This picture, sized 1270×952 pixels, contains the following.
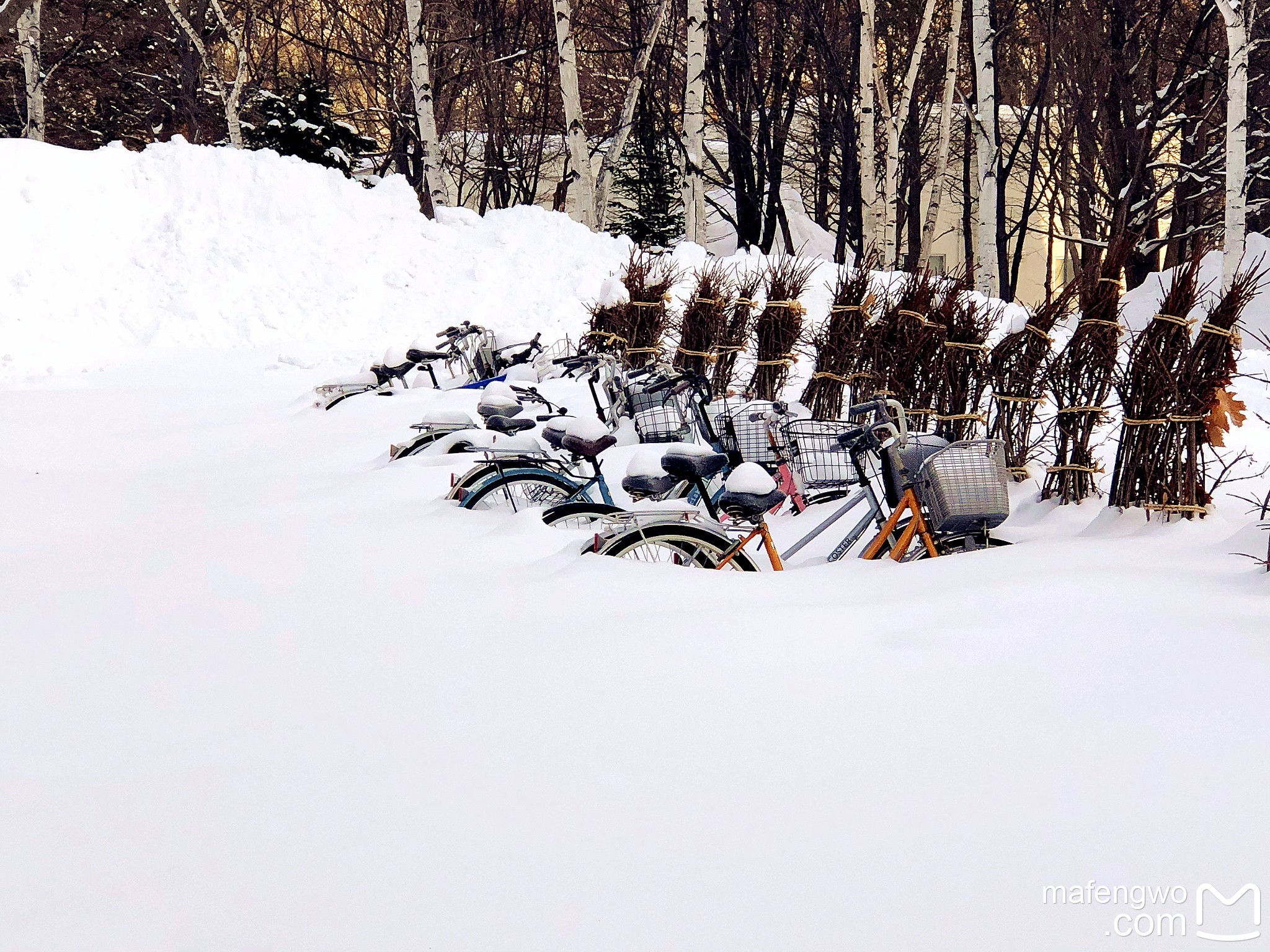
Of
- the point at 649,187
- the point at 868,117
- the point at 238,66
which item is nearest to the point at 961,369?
the point at 868,117

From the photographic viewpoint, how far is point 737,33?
22.1m

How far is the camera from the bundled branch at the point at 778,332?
328 inches

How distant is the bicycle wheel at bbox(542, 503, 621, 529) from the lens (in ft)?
17.9

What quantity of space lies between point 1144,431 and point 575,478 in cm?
272

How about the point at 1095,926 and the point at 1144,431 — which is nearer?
the point at 1095,926

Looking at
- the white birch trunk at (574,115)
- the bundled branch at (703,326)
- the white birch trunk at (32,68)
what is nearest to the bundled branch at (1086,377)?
the bundled branch at (703,326)

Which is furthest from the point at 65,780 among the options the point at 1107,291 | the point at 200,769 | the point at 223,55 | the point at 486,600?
the point at 223,55

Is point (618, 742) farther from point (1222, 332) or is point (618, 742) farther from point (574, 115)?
point (574, 115)

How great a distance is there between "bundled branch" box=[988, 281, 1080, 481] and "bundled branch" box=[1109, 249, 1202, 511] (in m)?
0.76

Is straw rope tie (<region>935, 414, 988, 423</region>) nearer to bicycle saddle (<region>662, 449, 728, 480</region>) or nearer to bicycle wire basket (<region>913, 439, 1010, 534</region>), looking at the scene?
bicycle wire basket (<region>913, 439, 1010, 534</region>)

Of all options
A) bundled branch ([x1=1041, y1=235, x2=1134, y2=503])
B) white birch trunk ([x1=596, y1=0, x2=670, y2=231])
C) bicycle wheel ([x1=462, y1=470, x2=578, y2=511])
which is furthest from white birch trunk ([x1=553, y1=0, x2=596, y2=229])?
bundled branch ([x1=1041, y1=235, x2=1134, y2=503])

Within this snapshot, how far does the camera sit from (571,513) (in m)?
5.48

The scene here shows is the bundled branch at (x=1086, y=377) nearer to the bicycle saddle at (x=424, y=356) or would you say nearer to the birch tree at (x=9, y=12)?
the bicycle saddle at (x=424, y=356)

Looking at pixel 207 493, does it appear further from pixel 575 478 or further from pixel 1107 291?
pixel 1107 291
